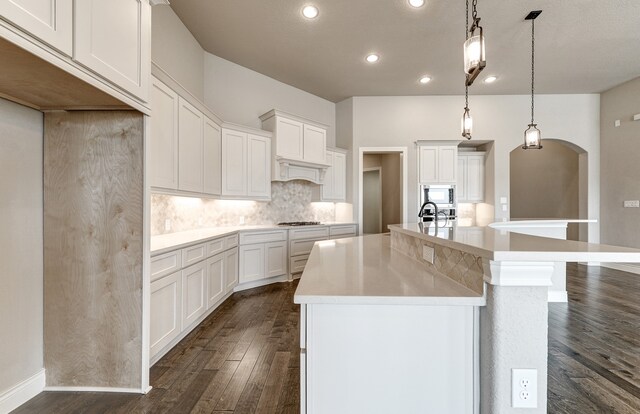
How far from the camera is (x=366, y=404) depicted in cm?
117

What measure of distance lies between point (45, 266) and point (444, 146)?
565 cm

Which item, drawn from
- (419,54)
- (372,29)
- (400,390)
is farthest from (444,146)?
(400,390)

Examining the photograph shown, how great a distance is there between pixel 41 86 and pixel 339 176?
4.49 meters

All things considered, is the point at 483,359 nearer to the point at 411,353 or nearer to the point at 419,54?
the point at 411,353

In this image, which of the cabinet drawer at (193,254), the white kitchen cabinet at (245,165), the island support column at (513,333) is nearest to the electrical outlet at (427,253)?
the island support column at (513,333)

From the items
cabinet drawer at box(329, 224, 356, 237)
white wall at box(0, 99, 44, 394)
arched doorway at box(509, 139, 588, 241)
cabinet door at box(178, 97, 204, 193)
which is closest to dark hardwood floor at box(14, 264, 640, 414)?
white wall at box(0, 99, 44, 394)

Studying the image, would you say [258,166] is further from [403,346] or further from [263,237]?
[403,346]

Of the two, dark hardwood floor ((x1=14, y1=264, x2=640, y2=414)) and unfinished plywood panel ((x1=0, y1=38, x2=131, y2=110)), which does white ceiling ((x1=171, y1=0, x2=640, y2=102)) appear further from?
dark hardwood floor ((x1=14, y1=264, x2=640, y2=414))

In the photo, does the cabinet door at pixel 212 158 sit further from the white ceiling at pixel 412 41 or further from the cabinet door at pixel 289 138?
the white ceiling at pixel 412 41

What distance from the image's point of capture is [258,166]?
14.3 ft

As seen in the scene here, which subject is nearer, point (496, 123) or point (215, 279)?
point (215, 279)

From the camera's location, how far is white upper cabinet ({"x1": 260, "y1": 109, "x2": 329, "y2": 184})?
450 cm

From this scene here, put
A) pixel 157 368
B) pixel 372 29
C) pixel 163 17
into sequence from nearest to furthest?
pixel 157 368
pixel 163 17
pixel 372 29

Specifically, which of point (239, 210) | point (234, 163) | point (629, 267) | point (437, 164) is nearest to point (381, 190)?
point (437, 164)
